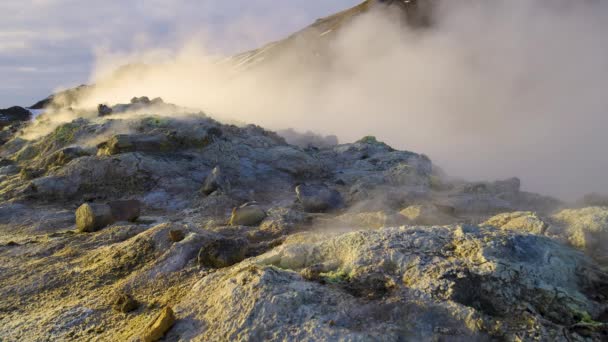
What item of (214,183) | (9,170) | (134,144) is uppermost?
(134,144)

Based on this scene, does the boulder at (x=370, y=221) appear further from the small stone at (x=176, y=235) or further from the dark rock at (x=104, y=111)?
the dark rock at (x=104, y=111)

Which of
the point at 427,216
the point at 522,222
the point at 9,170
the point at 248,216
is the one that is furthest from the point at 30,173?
the point at 522,222

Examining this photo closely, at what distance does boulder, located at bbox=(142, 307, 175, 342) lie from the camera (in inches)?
152

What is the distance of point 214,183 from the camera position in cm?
1000

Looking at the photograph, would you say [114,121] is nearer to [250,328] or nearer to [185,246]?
[185,246]

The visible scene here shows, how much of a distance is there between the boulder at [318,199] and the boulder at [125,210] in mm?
3131

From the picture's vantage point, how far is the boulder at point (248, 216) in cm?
763

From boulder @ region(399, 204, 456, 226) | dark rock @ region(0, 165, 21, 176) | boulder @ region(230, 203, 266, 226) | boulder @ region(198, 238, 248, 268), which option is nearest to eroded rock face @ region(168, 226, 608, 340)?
boulder @ region(198, 238, 248, 268)

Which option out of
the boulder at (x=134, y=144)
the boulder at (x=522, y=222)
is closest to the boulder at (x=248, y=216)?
the boulder at (x=522, y=222)

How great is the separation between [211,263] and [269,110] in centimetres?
2541

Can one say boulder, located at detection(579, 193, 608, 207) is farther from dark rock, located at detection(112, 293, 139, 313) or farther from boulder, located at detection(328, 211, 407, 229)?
dark rock, located at detection(112, 293, 139, 313)

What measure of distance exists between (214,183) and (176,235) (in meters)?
3.99

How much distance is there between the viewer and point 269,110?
3016 centimetres

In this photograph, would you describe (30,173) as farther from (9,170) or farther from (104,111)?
(104,111)
